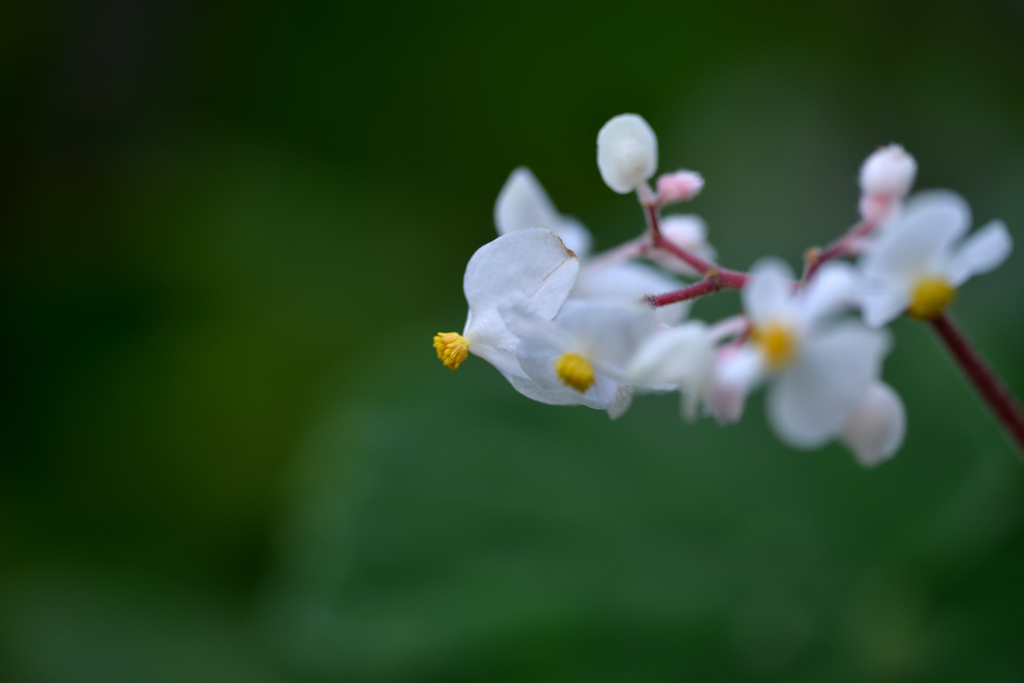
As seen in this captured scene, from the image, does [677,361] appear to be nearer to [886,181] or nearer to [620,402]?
[620,402]

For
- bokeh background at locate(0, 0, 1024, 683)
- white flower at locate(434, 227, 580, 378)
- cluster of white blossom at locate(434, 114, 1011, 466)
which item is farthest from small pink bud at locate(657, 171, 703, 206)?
bokeh background at locate(0, 0, 1024, 683)

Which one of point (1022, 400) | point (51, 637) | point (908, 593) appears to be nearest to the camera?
point (908, 593)

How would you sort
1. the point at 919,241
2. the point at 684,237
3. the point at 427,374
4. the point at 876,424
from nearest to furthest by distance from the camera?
the point at 919,241, the point at 876,424, the point at 684,237, the point at 427,374

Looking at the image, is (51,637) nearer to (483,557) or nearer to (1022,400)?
(483,557)

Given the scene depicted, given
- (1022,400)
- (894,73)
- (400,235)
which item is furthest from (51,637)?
(894,73)

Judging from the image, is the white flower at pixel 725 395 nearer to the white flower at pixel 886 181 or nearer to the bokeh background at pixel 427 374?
the white flower at pixel 886 181

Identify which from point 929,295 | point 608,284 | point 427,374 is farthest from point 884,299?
point 427,374
